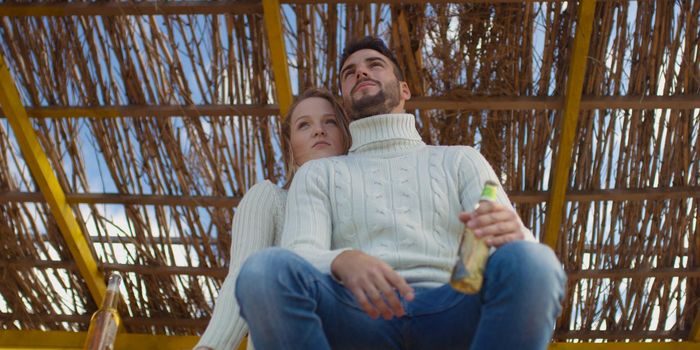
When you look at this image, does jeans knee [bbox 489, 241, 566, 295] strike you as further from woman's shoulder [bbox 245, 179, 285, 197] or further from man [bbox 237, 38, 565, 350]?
woman's shoulder [bbox 245, 179, 285, 197]

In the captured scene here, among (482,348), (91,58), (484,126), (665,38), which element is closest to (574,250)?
(484,126)

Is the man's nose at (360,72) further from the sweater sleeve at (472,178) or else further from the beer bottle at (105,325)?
the beer bottle at (105,325)

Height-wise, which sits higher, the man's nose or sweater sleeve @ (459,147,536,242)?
the man's nose

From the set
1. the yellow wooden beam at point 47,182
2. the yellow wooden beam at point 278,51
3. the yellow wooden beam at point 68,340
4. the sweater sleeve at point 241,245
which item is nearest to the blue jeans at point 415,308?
the sweater sleeve at point 241,245

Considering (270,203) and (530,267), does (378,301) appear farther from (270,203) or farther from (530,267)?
(270,203)

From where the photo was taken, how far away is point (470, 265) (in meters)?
1.13

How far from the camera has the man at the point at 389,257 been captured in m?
1.13

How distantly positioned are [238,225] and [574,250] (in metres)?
2.79

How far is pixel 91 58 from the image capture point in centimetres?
367

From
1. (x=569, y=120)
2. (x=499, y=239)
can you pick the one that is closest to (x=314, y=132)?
(x=499, y=239)

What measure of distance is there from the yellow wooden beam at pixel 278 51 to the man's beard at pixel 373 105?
5.12 ft

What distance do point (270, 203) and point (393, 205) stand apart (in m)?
0.42

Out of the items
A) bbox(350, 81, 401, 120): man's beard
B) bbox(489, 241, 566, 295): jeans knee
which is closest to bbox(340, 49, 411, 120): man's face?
bbox(350, 81, 401, 120): man's beard

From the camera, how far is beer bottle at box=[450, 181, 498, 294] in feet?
3.71
